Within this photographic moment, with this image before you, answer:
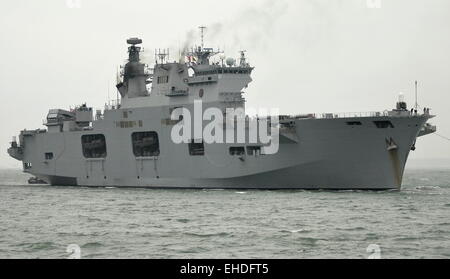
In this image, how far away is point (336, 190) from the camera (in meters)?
39.3

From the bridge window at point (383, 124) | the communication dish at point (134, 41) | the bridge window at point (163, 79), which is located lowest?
the bridge window at point (383, 124)

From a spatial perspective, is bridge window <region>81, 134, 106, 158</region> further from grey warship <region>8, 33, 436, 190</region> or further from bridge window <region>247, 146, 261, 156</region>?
bridge window <region>247, 146, 261, 156</region>

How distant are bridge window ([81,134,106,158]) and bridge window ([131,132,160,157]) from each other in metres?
3.14

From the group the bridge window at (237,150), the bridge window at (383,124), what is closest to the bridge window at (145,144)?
the bridge window at (237,150)

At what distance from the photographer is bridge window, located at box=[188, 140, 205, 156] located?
4335 centimetres

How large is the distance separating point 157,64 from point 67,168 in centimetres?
1022

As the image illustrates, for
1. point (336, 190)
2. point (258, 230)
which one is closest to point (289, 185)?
point (336, 190)

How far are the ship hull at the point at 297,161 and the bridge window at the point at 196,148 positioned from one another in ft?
0.84

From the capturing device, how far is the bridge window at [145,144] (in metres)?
45.8

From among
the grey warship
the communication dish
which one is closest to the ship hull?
the grey warship

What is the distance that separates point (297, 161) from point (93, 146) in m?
15.8

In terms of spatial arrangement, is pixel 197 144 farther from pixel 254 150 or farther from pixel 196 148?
pixel 254 150

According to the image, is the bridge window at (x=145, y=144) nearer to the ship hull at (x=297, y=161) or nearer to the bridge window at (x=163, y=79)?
the ship hull at (x=297, y=161)
